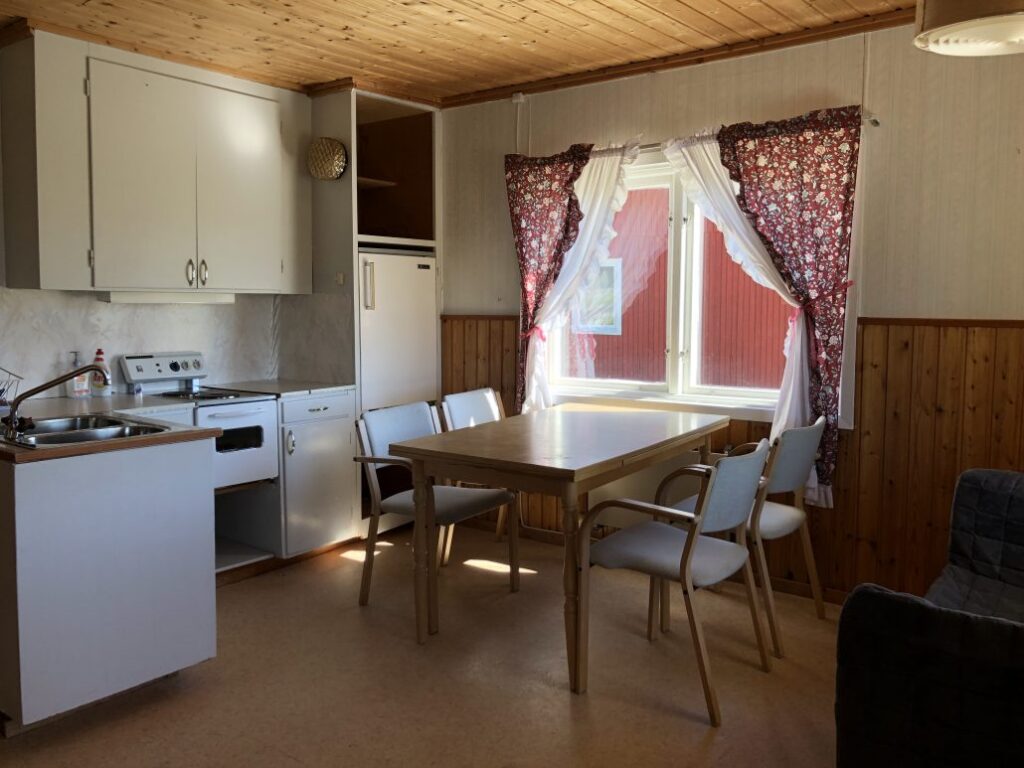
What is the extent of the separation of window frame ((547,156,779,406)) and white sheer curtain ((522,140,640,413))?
4.4 inches

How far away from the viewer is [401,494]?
Result: 370 cm

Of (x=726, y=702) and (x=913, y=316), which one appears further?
(x=913, y=316)

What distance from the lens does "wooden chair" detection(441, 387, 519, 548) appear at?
4.03m

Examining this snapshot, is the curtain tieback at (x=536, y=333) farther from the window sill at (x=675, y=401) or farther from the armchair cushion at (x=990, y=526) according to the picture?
the armchair cushion at (x=990, y=526)

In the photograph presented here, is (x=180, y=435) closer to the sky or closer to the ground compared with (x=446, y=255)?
closer to the ground

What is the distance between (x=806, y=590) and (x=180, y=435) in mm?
2637

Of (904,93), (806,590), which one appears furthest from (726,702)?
(904,93)

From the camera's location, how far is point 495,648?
3.28 metres

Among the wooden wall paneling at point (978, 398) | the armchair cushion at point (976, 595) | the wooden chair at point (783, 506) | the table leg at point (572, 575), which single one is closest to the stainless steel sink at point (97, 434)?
the table leg at point (572, 575)

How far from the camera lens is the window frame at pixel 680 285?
162 inches

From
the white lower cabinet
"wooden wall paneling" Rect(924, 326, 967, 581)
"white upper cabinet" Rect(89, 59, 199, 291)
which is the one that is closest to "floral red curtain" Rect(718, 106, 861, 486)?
"wooden wall paneling" Rect(924, 326, 967, 581)

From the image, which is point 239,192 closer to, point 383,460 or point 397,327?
point 397,327

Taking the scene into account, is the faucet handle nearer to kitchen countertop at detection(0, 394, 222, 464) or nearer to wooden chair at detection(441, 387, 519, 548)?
kitchen countertop at detection(0, 394, 222, 464)

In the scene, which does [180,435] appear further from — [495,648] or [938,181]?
[938,181]
